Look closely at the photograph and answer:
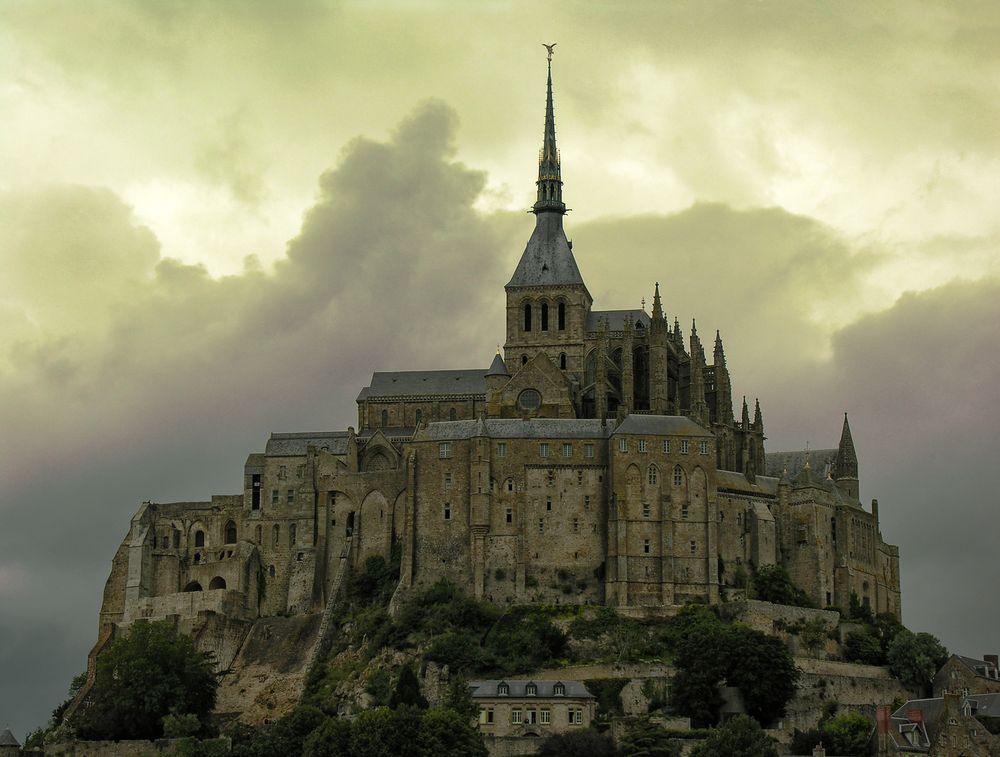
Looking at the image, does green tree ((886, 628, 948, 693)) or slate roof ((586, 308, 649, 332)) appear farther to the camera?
slate roof ((586, 308, 649, 332))

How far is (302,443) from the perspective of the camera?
135 metres

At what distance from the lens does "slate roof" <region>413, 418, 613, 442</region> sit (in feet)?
410

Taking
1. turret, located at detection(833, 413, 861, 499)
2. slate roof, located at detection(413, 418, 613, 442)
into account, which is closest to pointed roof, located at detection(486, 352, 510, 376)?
slate roof, located at detection(413, 418, 613, 442)

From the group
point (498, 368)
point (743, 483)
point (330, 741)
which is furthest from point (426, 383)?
point (330, 741)

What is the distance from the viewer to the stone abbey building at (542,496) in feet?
399

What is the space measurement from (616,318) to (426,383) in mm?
14682

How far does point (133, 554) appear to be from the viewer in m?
134

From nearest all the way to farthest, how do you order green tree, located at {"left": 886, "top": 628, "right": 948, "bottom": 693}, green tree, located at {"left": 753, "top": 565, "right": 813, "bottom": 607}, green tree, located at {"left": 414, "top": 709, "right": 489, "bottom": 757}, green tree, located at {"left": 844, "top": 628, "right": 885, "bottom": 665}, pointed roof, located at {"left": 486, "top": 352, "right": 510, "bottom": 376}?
green tree, located at {"left": 414, "top": 709, "right": 489, "bottom": 757} < green tree, located at {"left": 886, "top": 628, "right": 948, "bottom": 693} < green tree, located at {"left": 844, "top": 628, "right": 885, "bottom": 665} < green tree, located at {"left": 753, "top": 565, "right": 813, "bottom": 607} < pointed roof, located at {"left": 486, "top": 352, "right": 510, "bottom": 376}

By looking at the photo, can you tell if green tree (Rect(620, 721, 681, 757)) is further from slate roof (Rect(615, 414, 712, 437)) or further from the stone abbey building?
slate roof (Rect(615, 414, 712, 437))

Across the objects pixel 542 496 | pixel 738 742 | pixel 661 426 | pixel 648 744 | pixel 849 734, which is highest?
pixel 661 426

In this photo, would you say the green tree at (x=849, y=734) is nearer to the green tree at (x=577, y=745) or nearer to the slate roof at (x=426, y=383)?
the green tree at (x=577, y=745)

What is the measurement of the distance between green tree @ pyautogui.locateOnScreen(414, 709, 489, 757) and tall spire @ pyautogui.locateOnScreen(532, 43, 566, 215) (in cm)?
5316

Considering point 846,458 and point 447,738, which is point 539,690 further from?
point 846,458

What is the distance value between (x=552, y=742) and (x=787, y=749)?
503 inches
